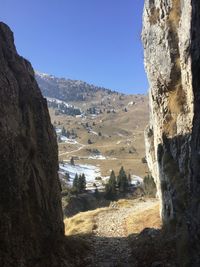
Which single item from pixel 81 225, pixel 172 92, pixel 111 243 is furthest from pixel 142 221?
pixel 172 92

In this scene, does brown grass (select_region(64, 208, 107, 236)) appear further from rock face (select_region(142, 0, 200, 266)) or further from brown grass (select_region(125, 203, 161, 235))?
rock face (select_region(142, 0, 200, 266))

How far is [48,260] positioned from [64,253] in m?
3.60

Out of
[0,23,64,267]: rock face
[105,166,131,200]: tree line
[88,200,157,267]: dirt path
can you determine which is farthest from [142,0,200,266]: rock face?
[105,166,131,200]: tree line

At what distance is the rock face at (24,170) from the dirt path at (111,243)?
445 cm

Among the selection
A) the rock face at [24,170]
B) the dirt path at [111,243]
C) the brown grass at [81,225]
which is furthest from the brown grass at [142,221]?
the rock face at [24,170]

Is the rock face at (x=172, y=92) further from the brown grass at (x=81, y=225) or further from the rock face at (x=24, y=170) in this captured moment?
the brown grass at (x=81, y=225)

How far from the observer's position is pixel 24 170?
31500mm

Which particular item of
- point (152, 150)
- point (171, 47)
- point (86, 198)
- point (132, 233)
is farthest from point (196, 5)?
point (86, 198)

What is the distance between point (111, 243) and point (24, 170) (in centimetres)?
1719

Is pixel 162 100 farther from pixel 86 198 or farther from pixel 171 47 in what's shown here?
pixel 86 198

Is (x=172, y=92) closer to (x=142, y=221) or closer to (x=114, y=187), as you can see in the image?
(x=142, y=221)

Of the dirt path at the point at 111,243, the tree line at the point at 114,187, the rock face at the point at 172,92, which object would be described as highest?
the rock face at the point at 172,92

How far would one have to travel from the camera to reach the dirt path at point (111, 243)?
35.8m

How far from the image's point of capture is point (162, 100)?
166 feet
